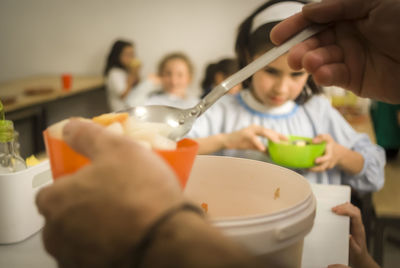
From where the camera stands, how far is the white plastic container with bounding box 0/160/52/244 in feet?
1.54

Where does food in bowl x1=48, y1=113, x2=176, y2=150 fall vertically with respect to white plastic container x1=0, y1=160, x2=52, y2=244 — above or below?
above

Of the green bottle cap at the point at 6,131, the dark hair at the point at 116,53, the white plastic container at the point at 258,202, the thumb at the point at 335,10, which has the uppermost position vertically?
the thumb at the point at 335,10

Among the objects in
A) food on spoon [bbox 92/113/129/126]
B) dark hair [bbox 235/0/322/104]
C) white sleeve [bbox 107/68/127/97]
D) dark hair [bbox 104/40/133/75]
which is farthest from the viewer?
dark hair [bbox 104/40/133/75]

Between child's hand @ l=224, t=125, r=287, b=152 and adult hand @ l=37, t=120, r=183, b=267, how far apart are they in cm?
71

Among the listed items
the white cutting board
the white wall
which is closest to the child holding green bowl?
the white cutting board

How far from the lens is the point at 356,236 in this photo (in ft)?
1.72

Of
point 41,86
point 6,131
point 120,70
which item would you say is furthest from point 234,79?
point 120,70

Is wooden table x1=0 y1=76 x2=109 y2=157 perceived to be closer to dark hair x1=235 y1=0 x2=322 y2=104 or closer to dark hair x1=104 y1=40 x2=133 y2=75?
dark hair x1=104 y1=40 x2=133 y2=75

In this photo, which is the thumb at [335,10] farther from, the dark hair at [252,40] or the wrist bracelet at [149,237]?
the wrist bracelet at [149,237]

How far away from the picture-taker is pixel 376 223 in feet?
3.81

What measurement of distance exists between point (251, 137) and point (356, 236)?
45 cm

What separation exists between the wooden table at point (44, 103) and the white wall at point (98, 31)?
0.64 feet

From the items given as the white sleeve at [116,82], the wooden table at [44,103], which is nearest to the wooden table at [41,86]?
the wooden table at [44,103]

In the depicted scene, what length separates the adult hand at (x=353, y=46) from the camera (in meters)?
0.49
